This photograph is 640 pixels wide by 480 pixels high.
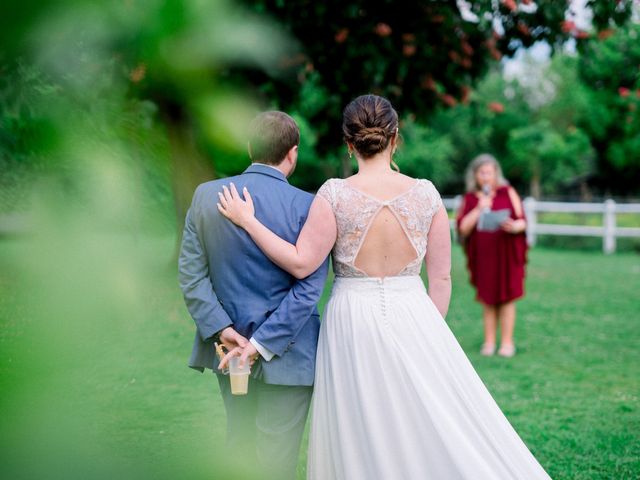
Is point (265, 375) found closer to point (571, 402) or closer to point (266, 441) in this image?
point (266, 441)

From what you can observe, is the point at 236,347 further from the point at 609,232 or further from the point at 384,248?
the point at 609,232

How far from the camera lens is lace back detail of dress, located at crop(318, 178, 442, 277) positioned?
2746 mm

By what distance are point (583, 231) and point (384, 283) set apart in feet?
54.8

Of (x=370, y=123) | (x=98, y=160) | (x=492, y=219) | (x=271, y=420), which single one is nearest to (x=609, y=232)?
(x=492, y=219)

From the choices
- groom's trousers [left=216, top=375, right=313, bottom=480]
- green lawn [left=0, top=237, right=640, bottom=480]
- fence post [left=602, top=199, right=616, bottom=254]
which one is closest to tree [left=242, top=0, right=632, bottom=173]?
green lawn [left=0, top=237, right=640, bottom=480]

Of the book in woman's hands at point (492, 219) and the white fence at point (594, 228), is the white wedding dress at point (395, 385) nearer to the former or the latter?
the book in woman's hands at point (492, 219)

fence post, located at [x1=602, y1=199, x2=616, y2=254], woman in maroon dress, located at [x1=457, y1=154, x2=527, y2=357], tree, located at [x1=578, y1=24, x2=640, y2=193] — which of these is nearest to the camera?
woman in maroon dress, located at [x1=457, y1=154, x2=527, y2=357]

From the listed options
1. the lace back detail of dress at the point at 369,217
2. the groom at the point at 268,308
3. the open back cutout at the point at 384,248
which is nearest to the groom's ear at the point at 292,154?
the groom at the point at 268,308

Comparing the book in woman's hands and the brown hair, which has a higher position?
the brown hair

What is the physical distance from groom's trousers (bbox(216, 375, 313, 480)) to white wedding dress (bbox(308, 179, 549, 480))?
92mm

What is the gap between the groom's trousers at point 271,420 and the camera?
2.72 meters

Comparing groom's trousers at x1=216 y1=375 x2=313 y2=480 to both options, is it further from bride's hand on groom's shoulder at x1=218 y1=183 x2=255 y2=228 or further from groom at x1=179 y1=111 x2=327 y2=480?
bride's hand on groom's shoulder at x1=218 y1=183 x2=255 y2=228

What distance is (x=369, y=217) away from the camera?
276cm

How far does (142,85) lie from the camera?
50.3 inches
